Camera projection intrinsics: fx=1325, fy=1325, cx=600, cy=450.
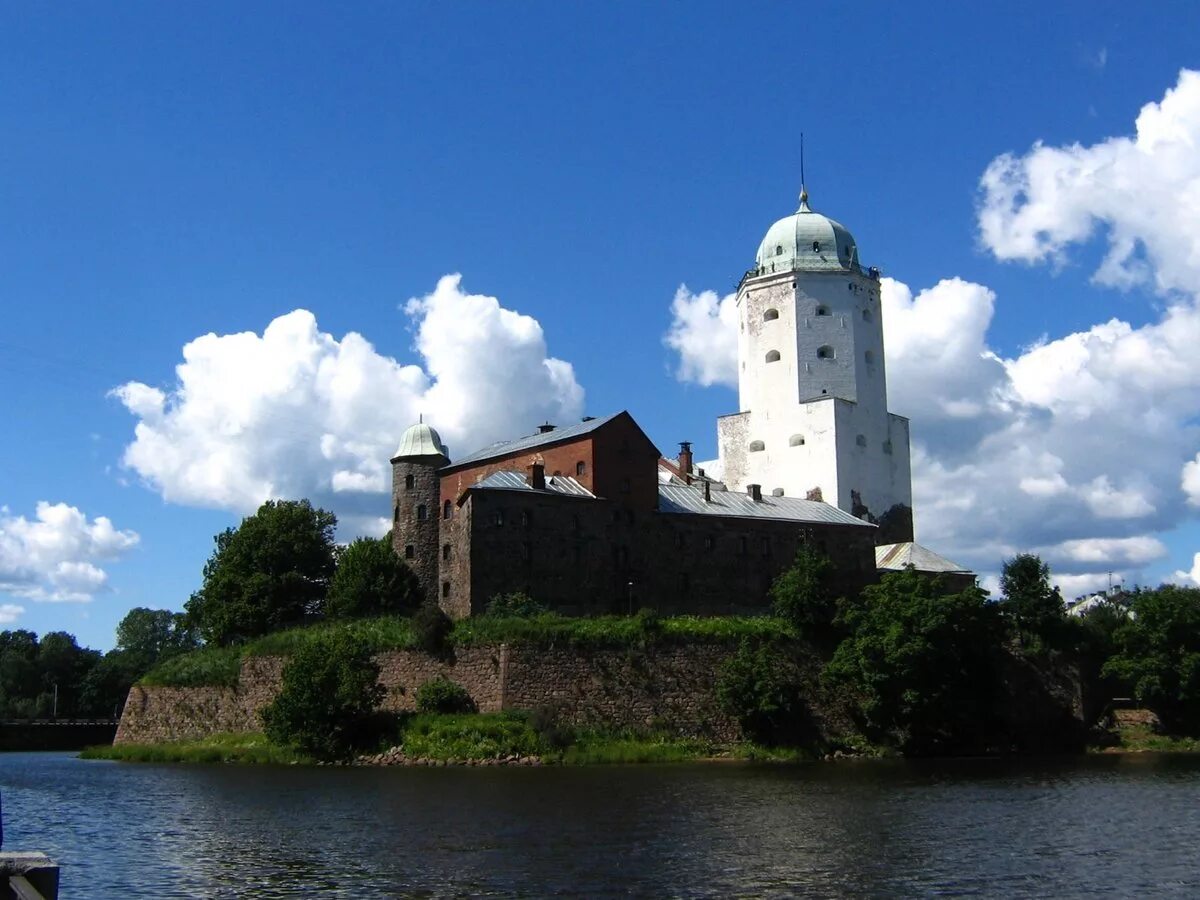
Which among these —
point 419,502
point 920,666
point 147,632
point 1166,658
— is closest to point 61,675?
point 147,632

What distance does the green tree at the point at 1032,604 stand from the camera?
5397cm

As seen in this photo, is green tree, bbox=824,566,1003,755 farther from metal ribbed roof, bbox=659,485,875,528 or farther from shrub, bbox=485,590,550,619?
shrub, bbox=485,590,550,619

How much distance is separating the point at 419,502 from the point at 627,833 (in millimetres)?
32001

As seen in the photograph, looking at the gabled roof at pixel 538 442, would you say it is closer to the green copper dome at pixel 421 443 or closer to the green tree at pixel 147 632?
the green copper dome at pixel 421 443

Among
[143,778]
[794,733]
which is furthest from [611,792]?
[143,778]

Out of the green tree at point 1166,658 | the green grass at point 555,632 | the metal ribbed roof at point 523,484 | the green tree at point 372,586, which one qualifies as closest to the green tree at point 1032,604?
the green tree at point 1166,658

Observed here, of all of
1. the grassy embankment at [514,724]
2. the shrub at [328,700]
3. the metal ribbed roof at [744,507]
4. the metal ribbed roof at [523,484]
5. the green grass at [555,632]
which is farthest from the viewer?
the metal ribbed roof at [744,507]

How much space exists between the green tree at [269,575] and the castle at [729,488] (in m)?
5.60

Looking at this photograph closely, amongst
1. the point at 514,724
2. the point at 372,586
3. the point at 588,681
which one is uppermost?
the point at 372,586

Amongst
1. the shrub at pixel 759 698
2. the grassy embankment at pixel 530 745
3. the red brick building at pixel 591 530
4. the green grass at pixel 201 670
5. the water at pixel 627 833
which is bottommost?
the water at pixel 627 833

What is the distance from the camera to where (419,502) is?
57.0 meters

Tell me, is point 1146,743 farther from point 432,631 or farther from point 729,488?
point 432,631

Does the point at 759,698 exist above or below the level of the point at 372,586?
below

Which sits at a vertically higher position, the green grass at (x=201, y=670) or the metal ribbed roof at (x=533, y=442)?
the metal ribbed roof at (x=533, y=442)
